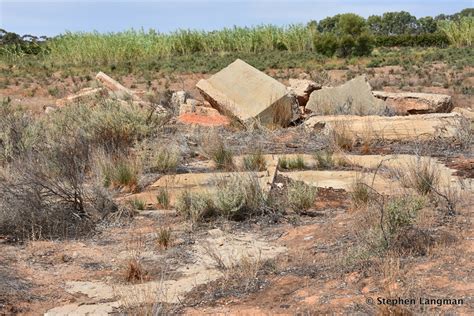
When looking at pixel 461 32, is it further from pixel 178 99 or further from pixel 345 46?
pixel 178 99

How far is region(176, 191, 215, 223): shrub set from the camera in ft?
22.1

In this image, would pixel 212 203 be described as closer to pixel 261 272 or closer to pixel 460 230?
pixel 261 272

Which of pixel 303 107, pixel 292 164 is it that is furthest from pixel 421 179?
pixel 303 107

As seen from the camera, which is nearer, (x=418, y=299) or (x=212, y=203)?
(x=418, y=299)

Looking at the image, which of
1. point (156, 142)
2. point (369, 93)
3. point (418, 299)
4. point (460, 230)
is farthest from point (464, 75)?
point (418, 299)

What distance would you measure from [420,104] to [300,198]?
25.6ft

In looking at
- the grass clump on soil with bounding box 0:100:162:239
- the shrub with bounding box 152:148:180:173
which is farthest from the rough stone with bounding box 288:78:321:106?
the shrub with bounding box 152:148:180:173

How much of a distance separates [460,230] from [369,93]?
9.05 m

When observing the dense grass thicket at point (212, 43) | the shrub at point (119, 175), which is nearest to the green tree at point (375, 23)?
the dense grass thicket at point (212, 43)

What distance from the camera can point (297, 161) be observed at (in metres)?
9.48

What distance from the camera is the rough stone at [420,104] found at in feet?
45.2

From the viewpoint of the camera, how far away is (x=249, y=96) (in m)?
13.4

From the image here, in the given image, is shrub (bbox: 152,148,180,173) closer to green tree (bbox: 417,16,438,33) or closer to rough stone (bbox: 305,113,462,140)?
rough stone (bbox: 305,113,462,140)

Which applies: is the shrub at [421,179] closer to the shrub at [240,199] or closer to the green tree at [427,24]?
the shrub at [240,199]
